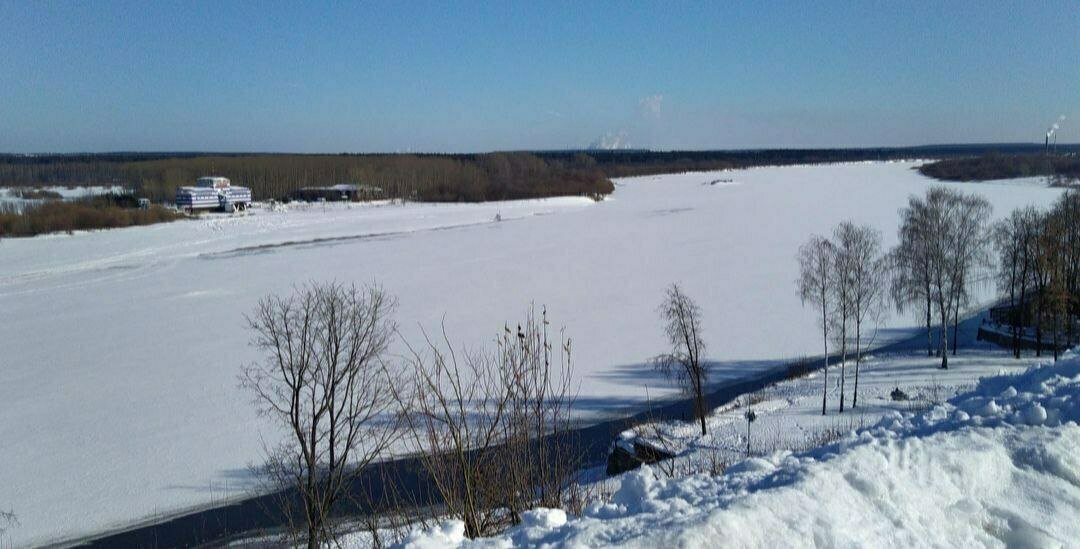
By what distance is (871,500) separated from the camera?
8.32 ft

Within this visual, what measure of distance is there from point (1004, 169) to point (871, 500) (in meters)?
Result: 69.2

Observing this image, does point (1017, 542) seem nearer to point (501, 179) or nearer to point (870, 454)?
point (870, 454)

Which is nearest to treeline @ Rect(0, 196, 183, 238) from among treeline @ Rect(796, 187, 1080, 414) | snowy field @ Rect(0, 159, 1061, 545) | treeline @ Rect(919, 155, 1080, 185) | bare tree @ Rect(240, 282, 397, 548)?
snowy field @ Rect(0, 159, 1061, 545)

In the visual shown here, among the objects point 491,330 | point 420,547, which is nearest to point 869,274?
point 491,330

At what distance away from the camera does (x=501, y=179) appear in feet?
190

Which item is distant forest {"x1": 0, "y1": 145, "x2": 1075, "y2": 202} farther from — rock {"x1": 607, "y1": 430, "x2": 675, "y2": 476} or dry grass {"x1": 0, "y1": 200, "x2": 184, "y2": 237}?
rock {"x1": 607, "y1": 430, "x2": 675, "y2": 476}

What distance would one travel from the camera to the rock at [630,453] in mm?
8836

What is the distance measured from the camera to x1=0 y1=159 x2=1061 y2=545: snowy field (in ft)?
32.0

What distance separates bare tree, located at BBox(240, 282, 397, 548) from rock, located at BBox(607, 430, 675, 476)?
2.48 m

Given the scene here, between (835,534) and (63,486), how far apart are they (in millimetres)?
9372

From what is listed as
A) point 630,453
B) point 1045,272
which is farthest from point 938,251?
point 630,453

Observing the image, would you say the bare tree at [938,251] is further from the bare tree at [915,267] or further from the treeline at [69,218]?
the treeline at [69,218]

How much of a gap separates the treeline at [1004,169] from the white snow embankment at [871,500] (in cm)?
5790

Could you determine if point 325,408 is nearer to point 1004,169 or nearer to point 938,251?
point 938,251
